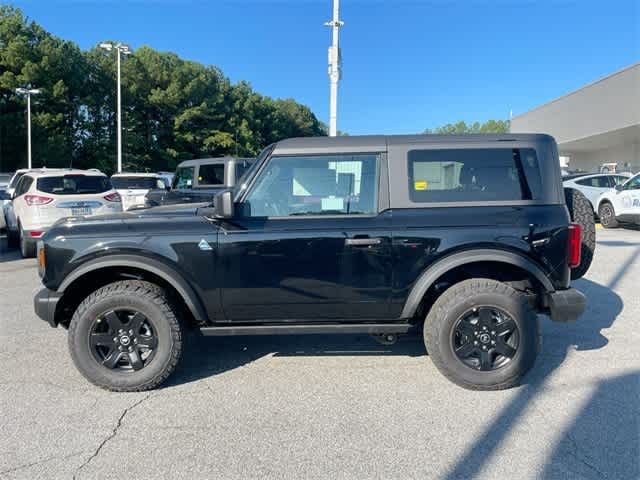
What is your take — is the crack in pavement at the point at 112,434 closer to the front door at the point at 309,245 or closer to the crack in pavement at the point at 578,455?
the front door at the point at 309,245

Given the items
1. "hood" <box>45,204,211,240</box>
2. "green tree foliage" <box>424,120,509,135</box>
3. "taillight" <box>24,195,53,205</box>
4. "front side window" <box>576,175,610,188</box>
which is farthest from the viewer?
"green tree foliage" <box>424,120,509,135</box>

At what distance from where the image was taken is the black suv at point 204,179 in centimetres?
992

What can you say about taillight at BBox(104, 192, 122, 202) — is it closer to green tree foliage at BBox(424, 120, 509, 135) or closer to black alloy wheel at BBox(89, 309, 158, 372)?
black alloy wheel at BBox(89, 309, 158, 372)

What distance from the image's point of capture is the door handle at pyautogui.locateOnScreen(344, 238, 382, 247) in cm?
349

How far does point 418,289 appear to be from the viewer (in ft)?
11.6

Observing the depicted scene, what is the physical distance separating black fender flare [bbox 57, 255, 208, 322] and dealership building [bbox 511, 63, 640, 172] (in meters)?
27.1

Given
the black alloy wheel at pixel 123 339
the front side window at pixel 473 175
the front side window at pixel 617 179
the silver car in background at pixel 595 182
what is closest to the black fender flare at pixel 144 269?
the black alloy wheel at pixel 123 339

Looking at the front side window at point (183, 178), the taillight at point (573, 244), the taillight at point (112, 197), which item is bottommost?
the taillight at point (573, 244)

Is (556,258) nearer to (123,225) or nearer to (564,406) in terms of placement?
(564,406)

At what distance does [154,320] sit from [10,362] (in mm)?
1676

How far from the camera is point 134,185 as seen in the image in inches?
544

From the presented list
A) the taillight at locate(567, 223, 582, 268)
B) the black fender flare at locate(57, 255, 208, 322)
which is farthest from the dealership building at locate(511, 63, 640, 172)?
the black fender flare at locate(57, 255, 208, 322)

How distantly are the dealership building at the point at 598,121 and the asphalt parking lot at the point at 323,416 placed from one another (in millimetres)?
25730

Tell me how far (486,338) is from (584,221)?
1.53 m
